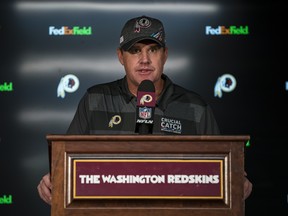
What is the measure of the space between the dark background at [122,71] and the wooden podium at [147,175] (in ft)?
8.53

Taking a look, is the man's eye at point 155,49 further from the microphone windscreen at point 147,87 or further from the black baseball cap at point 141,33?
the microphone windscreen at point 147,87

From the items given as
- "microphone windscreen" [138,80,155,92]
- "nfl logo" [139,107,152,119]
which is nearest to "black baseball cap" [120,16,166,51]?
"microphone windscreen" [138,80,155,92]

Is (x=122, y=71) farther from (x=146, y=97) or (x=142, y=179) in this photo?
(x=142, y=179)

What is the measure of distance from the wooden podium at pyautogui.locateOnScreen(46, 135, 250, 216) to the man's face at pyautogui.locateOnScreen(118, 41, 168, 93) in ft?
2.67

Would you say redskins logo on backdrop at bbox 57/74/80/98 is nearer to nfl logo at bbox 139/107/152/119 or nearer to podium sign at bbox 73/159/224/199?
nfl logo at bbox 139/107/152/119

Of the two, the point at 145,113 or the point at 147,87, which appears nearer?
the point at 145,113

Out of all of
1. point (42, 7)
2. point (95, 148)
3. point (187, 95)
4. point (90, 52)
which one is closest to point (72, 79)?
point (90, 52)

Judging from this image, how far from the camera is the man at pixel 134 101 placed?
2.38 metres

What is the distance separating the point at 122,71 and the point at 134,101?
182cm

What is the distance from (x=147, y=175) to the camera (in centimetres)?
161

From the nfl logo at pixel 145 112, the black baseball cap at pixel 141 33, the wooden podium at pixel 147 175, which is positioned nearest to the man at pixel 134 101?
the black baseball cap at pixel 141 33

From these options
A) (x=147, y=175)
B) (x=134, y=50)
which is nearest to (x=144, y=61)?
(x=134, y=50)

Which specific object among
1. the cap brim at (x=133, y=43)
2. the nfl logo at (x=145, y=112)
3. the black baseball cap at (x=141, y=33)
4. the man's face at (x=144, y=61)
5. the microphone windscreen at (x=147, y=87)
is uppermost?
the black baseball cap at (x=141, y=33)

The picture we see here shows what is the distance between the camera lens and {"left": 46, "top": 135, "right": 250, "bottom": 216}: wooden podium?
5.26ft
